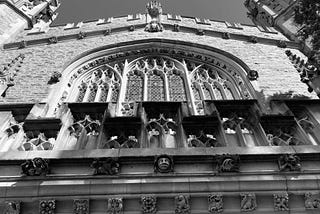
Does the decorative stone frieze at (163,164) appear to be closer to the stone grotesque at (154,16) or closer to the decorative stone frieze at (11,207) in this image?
the decorative stone frieze at (11,207)

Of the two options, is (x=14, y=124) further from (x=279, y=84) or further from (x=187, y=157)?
(x=279, y=84)

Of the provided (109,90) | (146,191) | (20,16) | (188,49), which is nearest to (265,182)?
(146,191)

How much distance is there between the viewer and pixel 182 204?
455 cm

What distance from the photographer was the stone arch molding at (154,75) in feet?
32.6

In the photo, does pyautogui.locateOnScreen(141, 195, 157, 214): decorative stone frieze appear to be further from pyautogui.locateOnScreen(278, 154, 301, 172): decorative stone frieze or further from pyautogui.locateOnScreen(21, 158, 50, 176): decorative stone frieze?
pyautogui.locateOnScreen(278, 154, 301, 172): decorative stone frieze

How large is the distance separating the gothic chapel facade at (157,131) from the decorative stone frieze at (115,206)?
1 centimetres

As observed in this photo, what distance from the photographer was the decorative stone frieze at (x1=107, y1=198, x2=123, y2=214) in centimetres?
450

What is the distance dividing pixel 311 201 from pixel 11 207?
404cm

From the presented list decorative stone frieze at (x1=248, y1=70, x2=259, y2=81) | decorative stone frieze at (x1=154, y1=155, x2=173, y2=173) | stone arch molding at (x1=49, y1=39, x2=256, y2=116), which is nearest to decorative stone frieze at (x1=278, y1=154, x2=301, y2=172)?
decorative stone frieze at (x1=154, y1=155, x2=173, y2=173)

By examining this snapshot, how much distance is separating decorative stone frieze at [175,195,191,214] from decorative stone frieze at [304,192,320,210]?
159 cm

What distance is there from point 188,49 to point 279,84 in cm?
362

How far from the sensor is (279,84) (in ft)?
31.8

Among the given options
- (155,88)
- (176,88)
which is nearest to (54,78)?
(155,88)

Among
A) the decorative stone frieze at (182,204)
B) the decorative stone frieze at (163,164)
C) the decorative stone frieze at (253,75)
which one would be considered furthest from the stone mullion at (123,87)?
the decorative stone frieze at (182,204)
